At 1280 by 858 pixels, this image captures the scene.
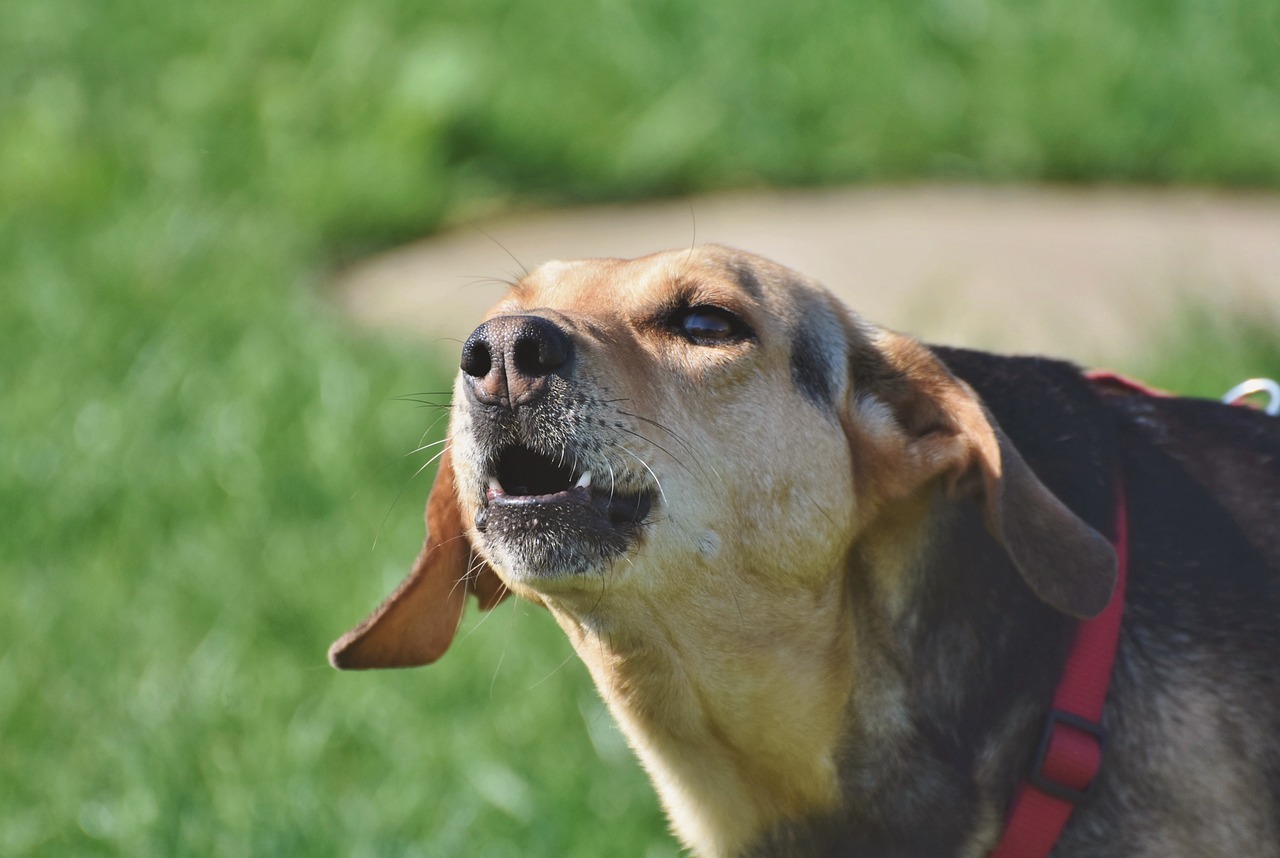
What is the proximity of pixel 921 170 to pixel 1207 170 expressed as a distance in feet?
4.64

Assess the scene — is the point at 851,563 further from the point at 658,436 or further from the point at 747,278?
the point at 747,278

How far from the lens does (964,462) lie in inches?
124

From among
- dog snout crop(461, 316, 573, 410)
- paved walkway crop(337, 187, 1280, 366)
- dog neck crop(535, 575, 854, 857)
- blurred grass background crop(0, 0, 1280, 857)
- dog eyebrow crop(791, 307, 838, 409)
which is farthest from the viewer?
paved walkway crop(337, 187, 1280, 366)

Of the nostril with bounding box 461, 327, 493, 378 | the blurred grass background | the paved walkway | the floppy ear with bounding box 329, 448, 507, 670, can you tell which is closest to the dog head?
the nostril with bounding box 461, 327, 493, 378

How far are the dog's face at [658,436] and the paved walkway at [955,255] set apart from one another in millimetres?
3053

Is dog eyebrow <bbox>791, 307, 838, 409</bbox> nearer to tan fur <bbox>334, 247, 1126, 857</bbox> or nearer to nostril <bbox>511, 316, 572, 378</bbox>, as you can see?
tan fur <bbox>334, 247, 1126, 857</bbox>

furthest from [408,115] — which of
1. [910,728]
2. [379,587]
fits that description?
[910,728]

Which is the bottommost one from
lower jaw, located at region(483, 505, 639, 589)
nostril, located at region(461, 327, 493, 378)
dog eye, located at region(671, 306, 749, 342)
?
lower jaw, located at region(483, 505, 639, 589)

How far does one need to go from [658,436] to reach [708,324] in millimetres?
300

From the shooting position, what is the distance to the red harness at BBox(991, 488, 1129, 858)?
3.11 meters

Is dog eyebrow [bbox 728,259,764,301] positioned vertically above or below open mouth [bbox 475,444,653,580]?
above

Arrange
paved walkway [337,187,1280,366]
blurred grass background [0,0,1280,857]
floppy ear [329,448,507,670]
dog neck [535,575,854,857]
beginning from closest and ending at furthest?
dog neck [535,575,854,857] → floppy ear [329,448,507,670] → blurred grass background [0,0,1280,857] → paved walkway [337,187,1280,366]

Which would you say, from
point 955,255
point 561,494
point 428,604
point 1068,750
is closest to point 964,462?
point 1068,750

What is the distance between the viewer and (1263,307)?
21.0ft
